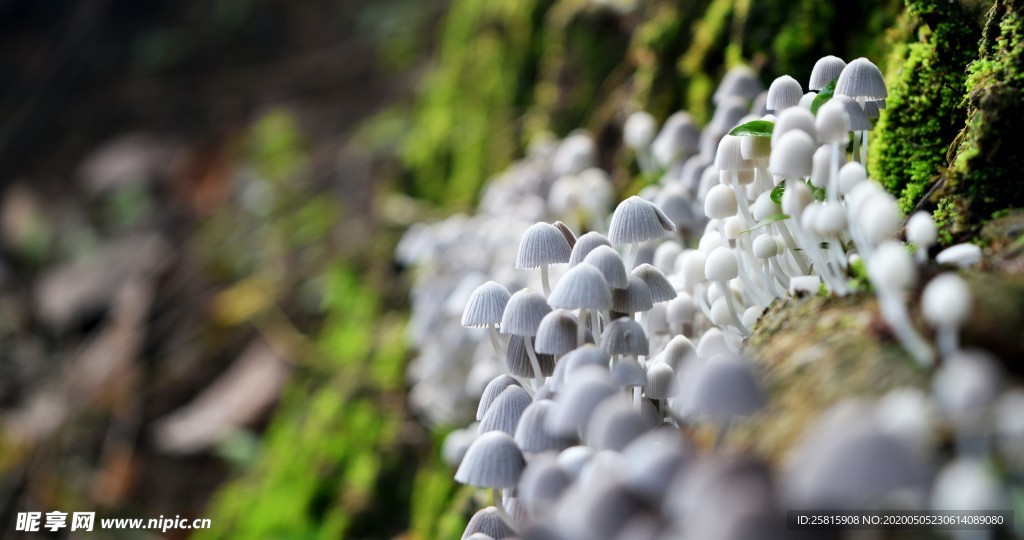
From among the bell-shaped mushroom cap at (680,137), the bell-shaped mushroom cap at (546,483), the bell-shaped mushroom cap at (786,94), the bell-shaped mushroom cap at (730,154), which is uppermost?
the bell-shaped mushroom cap at (680,137)

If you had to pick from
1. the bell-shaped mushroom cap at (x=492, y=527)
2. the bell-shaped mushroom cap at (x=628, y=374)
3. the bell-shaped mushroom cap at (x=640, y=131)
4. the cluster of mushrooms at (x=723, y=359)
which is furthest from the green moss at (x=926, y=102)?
the bell-shaped mushroom cap at (x=492, y=527)

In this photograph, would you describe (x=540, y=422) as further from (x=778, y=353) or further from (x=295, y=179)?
(x=295, y=179)

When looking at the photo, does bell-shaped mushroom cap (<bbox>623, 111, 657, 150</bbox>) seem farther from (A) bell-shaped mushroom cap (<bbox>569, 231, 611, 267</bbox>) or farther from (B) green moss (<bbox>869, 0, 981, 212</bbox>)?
(A) bell-shaped mushroom cap (<bbox>569, 231, 611, 267</bbox>)

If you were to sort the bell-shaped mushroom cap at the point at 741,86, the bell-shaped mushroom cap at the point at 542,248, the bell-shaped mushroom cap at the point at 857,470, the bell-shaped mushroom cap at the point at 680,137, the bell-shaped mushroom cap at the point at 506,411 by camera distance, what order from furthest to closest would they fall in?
the bell-shaped mushroom cap at the point at 680,137 < the bell-shaped mushroom cap at the point at 741,86 < the bell-shaped mushroom cap at the point at 542,248 < the bell-shaped mushroom cap at the point at 506,411 < the bell-shaped mushroom cap at the point at 857,470

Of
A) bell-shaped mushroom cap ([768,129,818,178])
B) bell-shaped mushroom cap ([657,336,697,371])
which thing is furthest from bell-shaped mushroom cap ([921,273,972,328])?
bell-shaped mushroom cap ([657,336,697,371])

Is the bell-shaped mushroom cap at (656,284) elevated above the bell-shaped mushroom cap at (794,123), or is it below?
below

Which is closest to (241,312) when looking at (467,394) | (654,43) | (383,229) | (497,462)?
(383,229)

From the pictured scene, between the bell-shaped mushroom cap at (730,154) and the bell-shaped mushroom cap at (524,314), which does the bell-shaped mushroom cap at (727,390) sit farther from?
the bell-shaped mushroom cap at (730,154)
